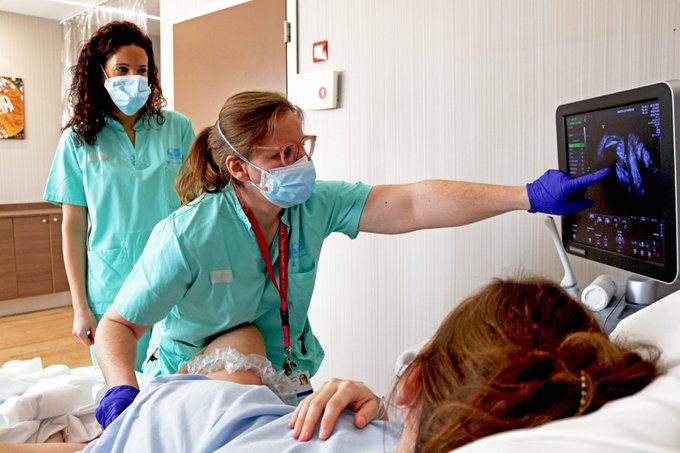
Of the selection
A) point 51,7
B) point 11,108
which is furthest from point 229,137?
point 11,108

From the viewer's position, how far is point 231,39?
2883 mm

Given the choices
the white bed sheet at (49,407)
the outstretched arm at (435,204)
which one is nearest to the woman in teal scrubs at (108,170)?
the white bed sheet at (49,407)

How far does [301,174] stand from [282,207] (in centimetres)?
11

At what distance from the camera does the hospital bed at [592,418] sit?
431mm

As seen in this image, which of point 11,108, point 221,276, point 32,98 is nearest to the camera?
point 221,276

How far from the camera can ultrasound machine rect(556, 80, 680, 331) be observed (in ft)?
3.64

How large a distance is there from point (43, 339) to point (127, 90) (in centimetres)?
280

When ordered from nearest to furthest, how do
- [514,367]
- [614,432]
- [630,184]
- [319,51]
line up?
[614,432], [514,367], [630,184], [319,51]

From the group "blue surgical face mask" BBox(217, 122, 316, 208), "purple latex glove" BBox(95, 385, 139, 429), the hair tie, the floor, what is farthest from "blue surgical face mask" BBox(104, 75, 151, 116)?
the floor

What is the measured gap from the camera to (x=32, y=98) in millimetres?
5312

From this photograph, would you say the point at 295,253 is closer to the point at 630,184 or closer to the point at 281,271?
the point at 281,271

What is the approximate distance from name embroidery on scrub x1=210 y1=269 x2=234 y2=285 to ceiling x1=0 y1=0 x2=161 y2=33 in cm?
363

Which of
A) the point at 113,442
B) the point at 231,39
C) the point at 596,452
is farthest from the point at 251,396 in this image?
the point at 231,39

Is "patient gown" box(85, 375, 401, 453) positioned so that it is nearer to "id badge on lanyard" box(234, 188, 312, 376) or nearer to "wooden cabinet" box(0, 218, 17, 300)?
"id badge on lanyard" box(234, 188, 312, 376)
